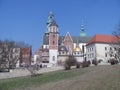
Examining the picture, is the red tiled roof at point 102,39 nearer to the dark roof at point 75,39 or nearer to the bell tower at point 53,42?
the bell tower at point 53,42

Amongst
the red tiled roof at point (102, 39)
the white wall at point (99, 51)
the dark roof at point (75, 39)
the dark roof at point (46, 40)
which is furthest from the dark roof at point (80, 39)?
the white wall at point (99, 51)

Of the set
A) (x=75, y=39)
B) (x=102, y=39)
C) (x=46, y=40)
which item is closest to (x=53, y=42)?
(x=46, y=40)

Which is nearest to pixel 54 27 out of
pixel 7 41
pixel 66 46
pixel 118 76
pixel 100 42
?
Result: pixel 66 46

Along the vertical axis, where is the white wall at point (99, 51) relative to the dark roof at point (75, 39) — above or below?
below

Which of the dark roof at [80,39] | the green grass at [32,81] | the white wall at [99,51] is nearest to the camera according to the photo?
the green grass at [32,81]

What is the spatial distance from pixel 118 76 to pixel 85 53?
307 ft

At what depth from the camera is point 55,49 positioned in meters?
116

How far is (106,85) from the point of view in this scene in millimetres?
18844

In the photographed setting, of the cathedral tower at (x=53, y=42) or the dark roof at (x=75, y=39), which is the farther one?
the dark roof at (x=75, y=39)

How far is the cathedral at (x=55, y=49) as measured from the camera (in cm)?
11544

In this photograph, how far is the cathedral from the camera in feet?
379

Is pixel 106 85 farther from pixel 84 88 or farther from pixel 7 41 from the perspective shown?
pixel 7 41

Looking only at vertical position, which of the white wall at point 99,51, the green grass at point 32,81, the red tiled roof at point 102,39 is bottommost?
the green grass at point 32,81

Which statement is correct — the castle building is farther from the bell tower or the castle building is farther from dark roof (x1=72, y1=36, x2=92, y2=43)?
dark roof (x1=72, y1=36, x2=92, y2=43)
